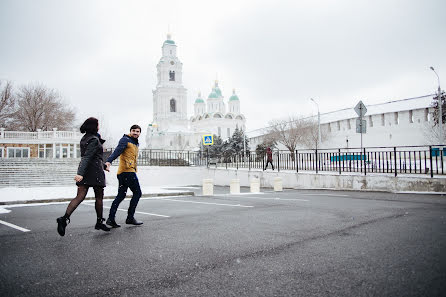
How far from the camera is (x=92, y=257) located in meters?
3.66

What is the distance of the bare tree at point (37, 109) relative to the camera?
46.9 meters

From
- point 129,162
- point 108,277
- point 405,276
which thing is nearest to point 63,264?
point 108,277

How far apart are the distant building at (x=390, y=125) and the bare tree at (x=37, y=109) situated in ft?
138

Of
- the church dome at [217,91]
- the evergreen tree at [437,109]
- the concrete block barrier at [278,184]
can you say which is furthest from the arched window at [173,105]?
the concrete block barrier at [278,184]

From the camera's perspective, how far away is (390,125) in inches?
1677

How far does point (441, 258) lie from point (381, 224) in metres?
2.02

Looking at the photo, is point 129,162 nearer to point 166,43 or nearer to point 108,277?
point 108,277

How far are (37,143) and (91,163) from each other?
4338 centimetres

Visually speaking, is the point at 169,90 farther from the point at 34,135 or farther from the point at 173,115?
the point at 34,135

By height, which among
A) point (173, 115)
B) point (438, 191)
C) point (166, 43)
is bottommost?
point (438, 191)

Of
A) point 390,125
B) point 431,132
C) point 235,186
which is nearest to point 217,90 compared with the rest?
point 390,125

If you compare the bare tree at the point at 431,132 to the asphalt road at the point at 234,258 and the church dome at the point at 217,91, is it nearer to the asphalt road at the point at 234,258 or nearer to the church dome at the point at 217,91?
the asphalt road at the point at 234,258

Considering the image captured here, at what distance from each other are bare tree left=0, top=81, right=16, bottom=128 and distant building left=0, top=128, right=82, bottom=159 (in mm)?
4081

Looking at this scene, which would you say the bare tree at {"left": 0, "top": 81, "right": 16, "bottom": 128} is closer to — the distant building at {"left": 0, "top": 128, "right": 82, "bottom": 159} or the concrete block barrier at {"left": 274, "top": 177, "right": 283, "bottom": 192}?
the distant building at {"left": 0, "top": 128, "right": 82, "bottom": 159}
